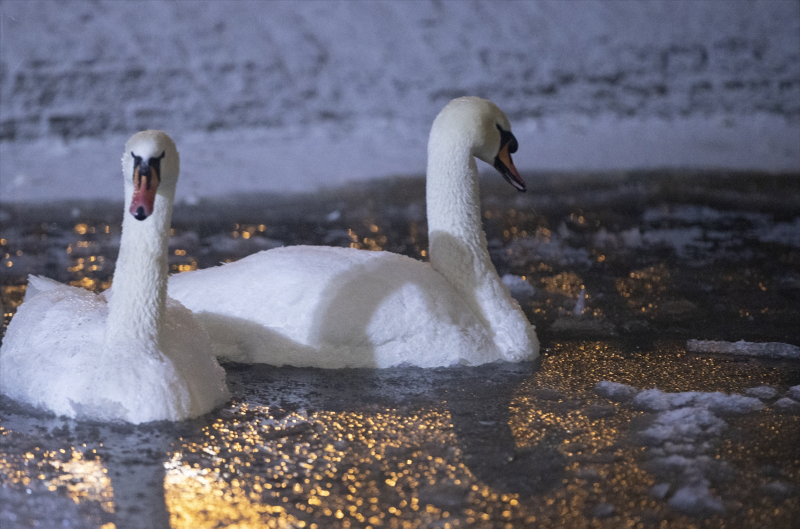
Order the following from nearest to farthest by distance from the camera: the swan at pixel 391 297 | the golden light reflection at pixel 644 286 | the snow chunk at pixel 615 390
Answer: the snow chunk at pixel 615 390 → the swan at pixel 391 297 → the golden light reflection at pixel 644 286

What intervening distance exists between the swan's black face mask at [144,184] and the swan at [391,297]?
118 centimetres

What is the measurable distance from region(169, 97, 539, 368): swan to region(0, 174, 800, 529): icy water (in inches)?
4.7

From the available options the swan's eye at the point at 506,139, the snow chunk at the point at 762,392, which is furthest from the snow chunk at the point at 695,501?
the swan's eye at the point at 506,139

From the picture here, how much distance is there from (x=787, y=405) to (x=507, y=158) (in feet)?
6.67

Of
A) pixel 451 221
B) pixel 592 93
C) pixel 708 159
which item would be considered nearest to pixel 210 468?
pixel 451 221

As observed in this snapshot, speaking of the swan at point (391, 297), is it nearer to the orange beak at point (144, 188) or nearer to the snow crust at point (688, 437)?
the snow crust at point (688, 437)

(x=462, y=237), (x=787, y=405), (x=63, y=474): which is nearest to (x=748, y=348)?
(x=787, y=405)

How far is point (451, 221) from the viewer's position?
5.40m

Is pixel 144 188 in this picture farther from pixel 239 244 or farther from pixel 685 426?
pixel 239 244

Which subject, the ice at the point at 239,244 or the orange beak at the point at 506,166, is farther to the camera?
the ice at the point at 239,244

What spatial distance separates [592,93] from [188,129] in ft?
24.8

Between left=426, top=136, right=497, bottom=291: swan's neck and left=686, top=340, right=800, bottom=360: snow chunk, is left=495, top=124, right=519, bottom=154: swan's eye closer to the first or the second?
left=426, top=136, right=497, bottom=291: swan's neck

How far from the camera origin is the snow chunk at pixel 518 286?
22.2 feet

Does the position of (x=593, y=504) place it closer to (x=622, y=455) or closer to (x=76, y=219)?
(x=622, y=455)
